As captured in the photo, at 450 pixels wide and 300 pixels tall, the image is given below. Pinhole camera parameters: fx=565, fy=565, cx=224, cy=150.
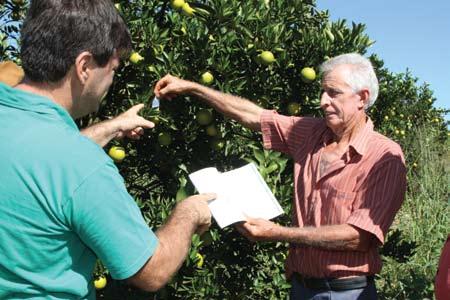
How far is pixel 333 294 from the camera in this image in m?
2.47

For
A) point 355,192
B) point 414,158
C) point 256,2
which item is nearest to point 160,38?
point 256,2

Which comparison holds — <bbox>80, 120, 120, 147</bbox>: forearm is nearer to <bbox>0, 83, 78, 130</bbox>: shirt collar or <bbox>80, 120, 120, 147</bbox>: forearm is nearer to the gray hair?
<bbox>0, 83, 78, 130</bbox>: shirt collar

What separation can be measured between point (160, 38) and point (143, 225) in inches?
Result: 58.4

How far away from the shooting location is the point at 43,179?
1.35 m

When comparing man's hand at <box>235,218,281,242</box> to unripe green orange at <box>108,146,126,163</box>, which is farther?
unripe green orange at <box>108,146,126,163</box>

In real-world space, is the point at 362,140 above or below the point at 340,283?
above

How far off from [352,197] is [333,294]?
43cm

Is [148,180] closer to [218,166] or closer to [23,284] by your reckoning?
[218,166]

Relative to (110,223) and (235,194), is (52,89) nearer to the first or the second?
(110,223)

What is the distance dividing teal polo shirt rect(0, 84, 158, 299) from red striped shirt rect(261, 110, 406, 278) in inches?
47.9

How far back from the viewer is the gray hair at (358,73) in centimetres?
264

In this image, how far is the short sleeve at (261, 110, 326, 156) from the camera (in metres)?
2.83

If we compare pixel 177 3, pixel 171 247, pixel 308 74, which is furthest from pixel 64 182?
pixel 308 74

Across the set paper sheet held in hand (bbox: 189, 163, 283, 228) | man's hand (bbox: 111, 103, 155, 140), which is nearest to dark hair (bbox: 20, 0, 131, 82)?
paper sheet held in hand (bbox: 189, 163, 283, 228)
